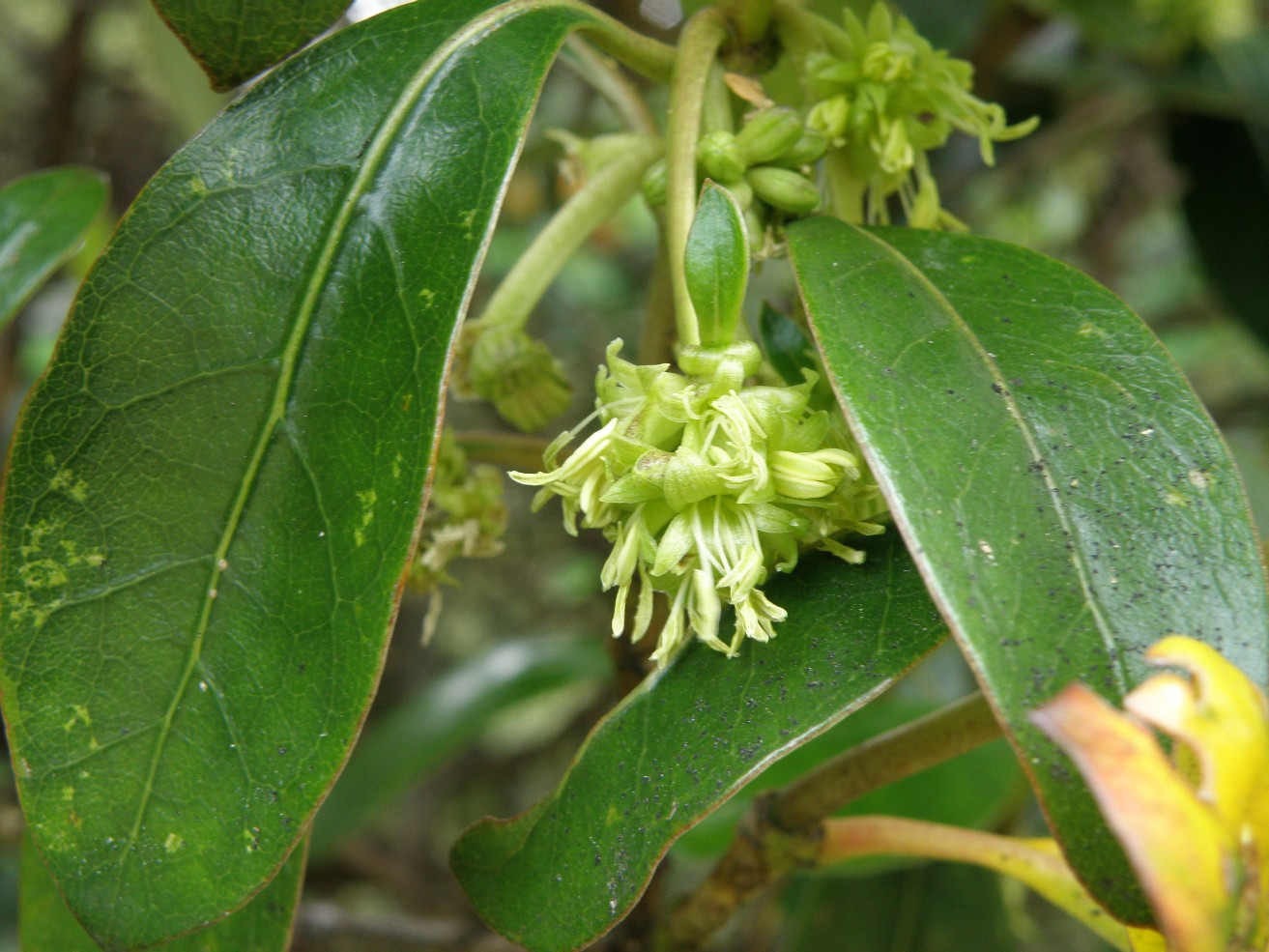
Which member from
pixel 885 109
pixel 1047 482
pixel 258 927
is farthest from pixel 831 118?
pixel 258 927

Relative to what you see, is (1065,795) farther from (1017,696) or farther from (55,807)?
(55,807)

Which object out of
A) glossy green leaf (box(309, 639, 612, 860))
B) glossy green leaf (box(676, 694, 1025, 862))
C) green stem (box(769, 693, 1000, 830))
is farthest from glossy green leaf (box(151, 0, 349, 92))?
glossy green leaf (box(309, 639, 612, 860))

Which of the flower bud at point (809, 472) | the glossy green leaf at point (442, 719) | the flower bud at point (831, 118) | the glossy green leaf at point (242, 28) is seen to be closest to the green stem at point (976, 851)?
the flower bud at point (809, 472)

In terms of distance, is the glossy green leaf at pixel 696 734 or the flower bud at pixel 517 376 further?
the flower bud at pixel 517 376

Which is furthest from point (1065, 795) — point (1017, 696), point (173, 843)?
point (173, 843)

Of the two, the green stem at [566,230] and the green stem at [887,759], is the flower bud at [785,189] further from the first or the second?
the green stem at [887,759]

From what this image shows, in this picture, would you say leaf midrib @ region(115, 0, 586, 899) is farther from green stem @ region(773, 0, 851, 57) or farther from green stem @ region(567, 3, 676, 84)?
green stem @ region(773, 0, 851, 57)
